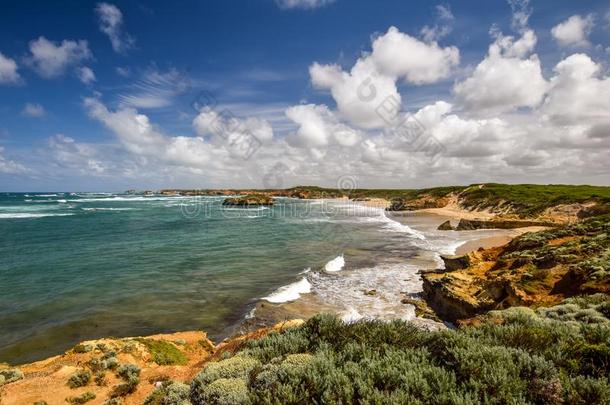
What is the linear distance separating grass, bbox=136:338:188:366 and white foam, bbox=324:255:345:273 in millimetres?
14418

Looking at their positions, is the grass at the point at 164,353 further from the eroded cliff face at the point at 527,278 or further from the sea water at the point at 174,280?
the eroded cliff face at the point at 527,278

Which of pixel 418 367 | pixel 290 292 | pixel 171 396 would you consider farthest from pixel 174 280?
pixel 418 367

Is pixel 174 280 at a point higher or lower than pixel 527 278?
lower

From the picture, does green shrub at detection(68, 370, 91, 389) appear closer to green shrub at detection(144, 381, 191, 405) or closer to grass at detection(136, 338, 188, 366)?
grass at detection(136, 338, 188, 366)

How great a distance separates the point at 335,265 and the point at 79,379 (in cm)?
1958

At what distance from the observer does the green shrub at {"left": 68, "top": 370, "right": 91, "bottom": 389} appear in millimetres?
8352

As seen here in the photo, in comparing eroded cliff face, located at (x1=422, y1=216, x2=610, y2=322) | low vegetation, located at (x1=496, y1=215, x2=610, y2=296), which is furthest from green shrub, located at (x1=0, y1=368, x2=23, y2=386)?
low vegetation, located at (x1=496, y1=215, x2=610, y2=296)

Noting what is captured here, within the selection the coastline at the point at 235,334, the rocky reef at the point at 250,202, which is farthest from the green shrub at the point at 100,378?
the rocky reef at the point at 250,202

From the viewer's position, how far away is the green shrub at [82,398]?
7.62 metres

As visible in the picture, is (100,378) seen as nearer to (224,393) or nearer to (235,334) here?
(224,393)

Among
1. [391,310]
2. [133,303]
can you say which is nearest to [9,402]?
[133,303]

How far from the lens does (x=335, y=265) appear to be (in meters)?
26.2

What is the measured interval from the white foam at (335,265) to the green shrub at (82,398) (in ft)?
58.8

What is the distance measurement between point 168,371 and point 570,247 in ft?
59.8
